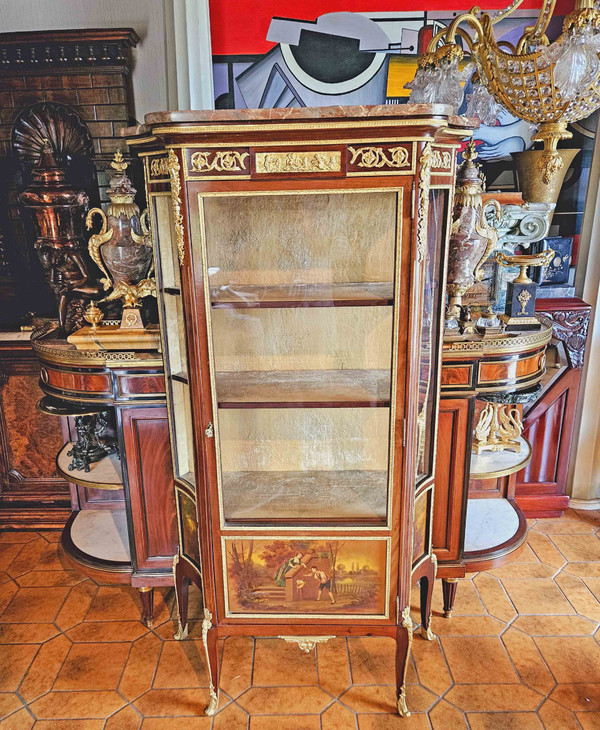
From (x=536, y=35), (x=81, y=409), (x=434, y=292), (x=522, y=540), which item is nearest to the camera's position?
(x=536, y=35)

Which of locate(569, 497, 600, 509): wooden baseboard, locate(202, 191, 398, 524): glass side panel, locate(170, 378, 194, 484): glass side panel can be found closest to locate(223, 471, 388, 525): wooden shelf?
locate(202, 191, 398, 524): glass side panel

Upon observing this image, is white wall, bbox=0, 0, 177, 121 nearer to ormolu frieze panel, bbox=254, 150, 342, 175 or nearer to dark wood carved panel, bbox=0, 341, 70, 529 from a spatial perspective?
ormolu frieze panel, bbox=254, 150, 342, 175

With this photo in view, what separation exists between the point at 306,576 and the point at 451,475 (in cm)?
66

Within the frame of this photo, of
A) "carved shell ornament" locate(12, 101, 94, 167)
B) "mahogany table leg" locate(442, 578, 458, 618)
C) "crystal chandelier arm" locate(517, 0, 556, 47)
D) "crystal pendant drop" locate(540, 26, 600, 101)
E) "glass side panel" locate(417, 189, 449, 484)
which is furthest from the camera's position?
"carved shell ornament" locate(12, 101, 94, 167)

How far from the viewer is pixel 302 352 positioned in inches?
79.0

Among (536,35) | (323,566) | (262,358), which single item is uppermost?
(536,35)

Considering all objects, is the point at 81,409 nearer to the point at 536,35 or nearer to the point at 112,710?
the point at 112,710

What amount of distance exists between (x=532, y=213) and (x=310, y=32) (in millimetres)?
1170

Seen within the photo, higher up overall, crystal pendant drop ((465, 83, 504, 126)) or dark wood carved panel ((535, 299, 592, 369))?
crystal pendant drop ((465, 83, 504, 126))

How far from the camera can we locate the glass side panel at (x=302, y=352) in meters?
1.80

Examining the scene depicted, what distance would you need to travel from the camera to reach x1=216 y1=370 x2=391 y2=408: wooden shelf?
1855 mm

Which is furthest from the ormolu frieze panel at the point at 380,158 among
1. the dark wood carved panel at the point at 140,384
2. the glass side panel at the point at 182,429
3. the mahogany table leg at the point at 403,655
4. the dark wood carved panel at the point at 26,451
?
the dark wood carved panel at the point at 26,451

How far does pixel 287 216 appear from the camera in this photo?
1.86 m

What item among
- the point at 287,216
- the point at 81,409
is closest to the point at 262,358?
the point at 287,216
